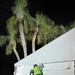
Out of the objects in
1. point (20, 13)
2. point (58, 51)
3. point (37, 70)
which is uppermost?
point (20, 13)

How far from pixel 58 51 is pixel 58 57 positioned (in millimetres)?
135

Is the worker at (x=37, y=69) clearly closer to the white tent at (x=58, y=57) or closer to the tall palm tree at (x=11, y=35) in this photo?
the white tent at (x=58, y=57)

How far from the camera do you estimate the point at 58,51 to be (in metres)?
3.59

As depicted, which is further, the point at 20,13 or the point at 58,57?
the point at 20,13

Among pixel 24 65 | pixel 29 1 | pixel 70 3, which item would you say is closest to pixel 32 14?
pixel 29 1

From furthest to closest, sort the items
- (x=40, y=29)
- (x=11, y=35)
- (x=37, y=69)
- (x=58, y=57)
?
(x=40, y=29)
(x=11, y=35)
(x=37, y=69)
(x=58, y=57)

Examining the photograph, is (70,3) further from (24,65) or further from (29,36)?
(24,65)

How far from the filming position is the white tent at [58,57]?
334cm

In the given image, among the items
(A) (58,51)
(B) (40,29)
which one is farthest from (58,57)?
(B) (40,29)

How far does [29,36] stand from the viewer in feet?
39.1

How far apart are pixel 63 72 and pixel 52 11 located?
9972 mm

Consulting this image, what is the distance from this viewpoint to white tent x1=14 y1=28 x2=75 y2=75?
3.34m

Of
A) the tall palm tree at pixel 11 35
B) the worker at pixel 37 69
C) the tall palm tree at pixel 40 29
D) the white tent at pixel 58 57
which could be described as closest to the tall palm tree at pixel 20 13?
the tall palm tree at pixel 11 35

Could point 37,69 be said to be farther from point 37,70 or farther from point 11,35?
point 11,35
